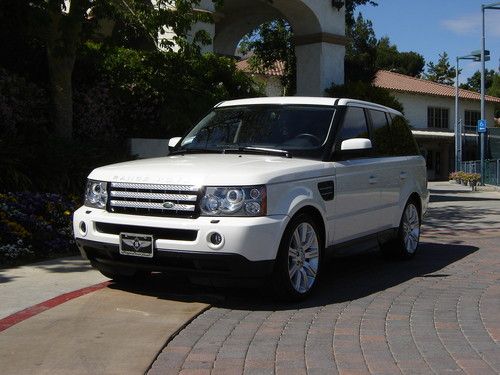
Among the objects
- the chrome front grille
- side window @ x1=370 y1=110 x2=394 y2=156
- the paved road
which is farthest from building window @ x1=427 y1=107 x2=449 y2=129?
the chrome front grille

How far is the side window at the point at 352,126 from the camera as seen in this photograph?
7.04 metres

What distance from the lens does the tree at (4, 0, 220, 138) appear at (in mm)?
10617

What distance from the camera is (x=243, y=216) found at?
18.6 ft

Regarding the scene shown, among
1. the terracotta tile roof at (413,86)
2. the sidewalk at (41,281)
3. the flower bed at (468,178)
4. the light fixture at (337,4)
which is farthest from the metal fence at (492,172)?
the sidewalk at (41,281)

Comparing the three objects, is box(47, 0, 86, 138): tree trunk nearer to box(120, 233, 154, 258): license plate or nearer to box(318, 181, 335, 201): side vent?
box(120, 233, 154, 258): license plate

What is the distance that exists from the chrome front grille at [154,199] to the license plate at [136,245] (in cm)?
22

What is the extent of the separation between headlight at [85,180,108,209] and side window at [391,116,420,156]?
151 inches

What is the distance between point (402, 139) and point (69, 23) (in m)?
5.39

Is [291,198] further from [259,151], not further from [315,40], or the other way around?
[315,40]

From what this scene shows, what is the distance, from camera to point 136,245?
5875 millimetres

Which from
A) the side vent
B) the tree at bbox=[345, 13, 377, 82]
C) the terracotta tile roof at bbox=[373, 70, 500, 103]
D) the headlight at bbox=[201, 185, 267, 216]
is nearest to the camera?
the headlight at bbox=[201, 185, 267, 216]

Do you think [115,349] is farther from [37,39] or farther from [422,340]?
[37,39]

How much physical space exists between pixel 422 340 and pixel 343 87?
1580 cm

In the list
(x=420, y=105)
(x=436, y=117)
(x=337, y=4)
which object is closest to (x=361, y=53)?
(x=337, y=4)
